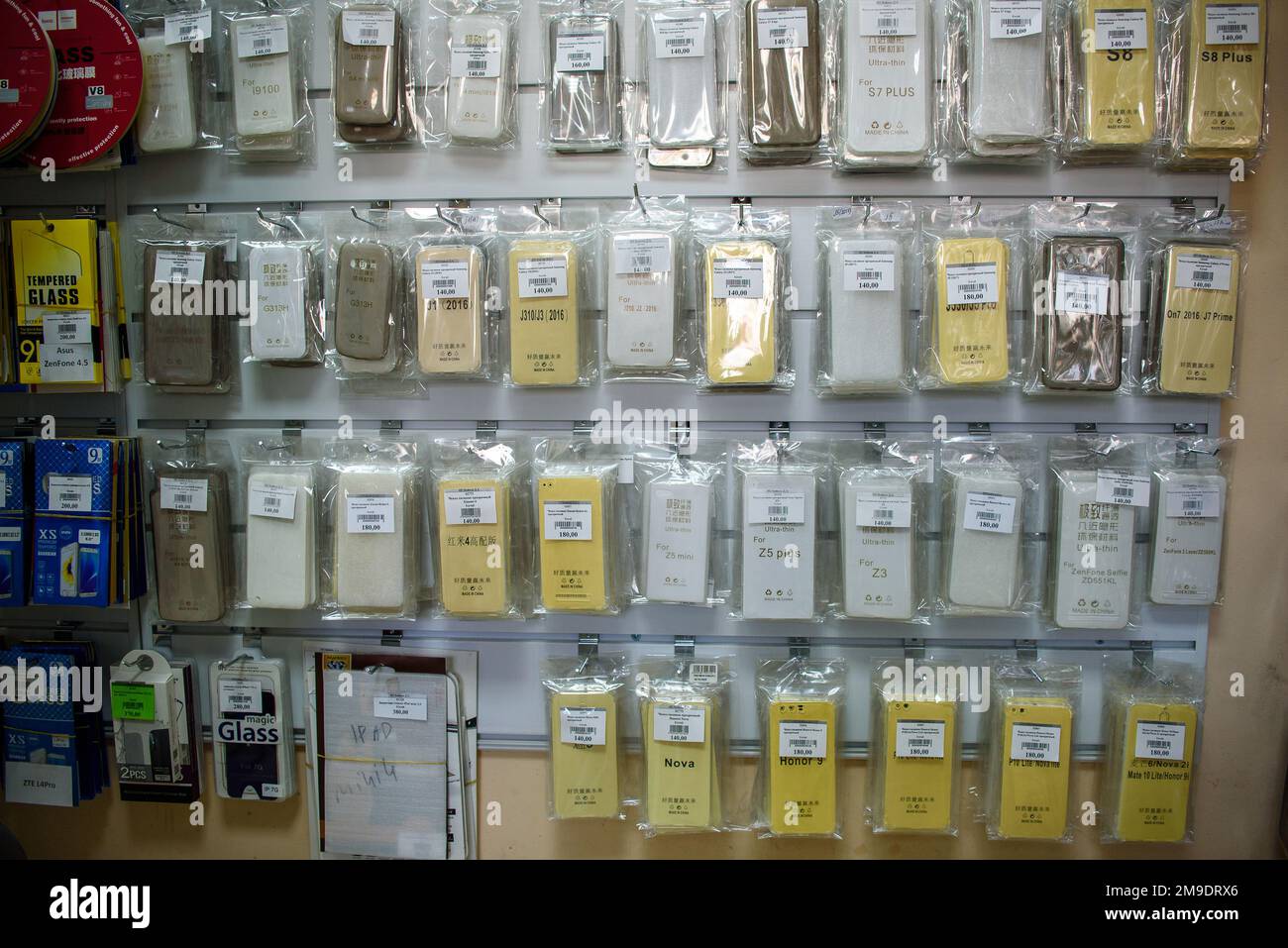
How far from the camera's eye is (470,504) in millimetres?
1605

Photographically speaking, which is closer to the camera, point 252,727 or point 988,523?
point 988,523

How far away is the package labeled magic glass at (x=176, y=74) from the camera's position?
1661mm

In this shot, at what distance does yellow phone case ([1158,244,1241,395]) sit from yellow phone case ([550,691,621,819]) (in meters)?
1.39

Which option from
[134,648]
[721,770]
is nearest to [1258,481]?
[721,770]

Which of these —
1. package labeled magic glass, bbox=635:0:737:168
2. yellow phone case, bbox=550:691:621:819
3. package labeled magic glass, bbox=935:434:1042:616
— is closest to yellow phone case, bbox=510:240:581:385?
package labeled magic glass, bbox=635:0:737:168

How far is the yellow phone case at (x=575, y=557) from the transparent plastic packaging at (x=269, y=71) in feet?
3.18

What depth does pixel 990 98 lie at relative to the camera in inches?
60.0

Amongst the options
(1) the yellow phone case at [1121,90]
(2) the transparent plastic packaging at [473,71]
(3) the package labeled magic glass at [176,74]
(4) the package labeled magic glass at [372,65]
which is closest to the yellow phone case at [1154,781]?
(1) the yellow phone case at [1121,90]

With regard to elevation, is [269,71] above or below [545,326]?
above

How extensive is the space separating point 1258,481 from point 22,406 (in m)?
2.86

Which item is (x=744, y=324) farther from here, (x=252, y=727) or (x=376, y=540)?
(x=252, y=727)

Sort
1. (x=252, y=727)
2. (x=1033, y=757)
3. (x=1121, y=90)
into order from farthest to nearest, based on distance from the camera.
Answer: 1. (x=252, y=727)
2. (x=1033, y=757)
3. (x=1121, y=90)

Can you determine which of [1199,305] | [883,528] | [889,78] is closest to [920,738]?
[883,528]

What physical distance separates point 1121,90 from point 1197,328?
20.1 inches
